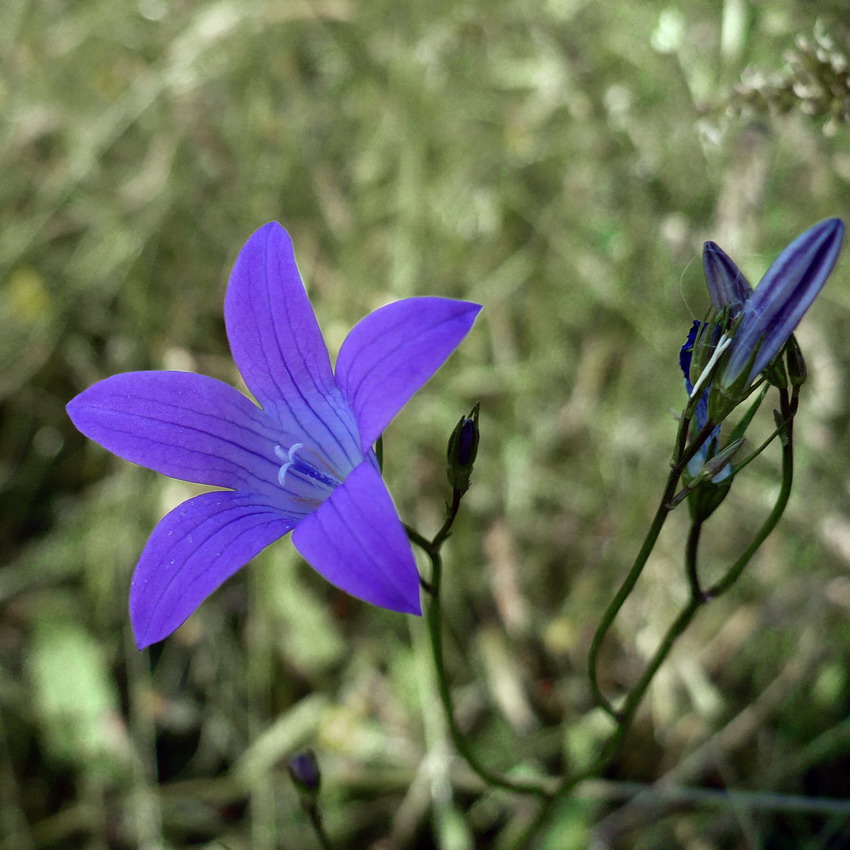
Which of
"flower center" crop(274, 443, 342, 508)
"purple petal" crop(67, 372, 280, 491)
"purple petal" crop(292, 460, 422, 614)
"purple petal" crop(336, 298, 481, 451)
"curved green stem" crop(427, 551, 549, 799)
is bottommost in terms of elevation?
"curved green stem" crop(427, 551, 549, 799)

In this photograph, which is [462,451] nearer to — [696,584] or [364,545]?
[364,545]

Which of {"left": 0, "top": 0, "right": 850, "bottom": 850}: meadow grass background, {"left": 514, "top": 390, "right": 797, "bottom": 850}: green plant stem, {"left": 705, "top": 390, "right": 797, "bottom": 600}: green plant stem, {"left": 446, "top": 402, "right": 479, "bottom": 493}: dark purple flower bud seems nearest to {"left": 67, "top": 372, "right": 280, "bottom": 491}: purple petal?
{"left": 446, "top": 402, "right": 479, "bottom": 493}: dark purple flower bud

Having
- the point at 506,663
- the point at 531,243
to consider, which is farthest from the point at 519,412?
the point at 506,663

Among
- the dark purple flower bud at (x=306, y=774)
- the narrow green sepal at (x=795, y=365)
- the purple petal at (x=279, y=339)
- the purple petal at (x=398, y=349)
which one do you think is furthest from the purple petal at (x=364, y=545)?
the dark purple flower bud at (x=306, y=774)

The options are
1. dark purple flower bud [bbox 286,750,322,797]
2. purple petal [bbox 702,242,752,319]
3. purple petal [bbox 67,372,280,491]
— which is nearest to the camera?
purple petal [bbox 702,242,752,319]

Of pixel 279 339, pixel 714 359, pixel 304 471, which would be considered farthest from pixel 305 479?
pixel 714 359

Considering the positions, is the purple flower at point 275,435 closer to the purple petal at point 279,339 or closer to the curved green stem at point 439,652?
the purple petal at point 279,339

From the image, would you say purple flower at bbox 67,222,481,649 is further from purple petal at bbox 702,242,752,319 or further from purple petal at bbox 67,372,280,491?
purple petal at bbox 702,242,752,319
